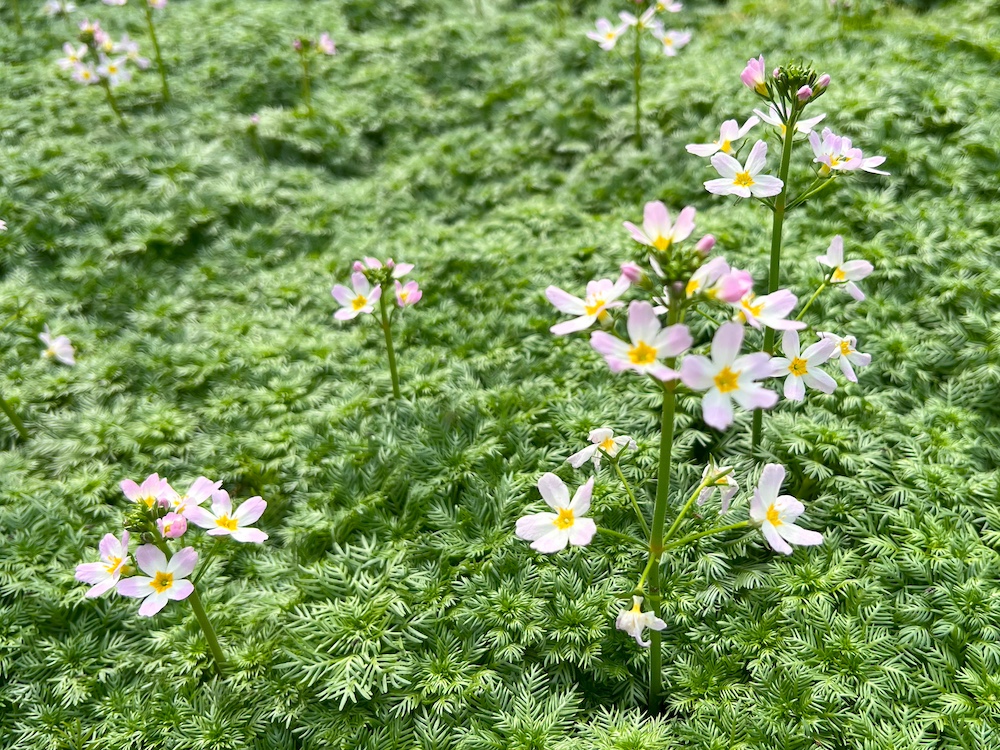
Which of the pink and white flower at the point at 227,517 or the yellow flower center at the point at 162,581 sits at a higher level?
the pink and white flower at the point at 227,517

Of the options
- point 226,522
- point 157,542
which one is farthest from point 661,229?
point 157,542

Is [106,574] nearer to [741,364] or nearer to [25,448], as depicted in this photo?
[25,448]

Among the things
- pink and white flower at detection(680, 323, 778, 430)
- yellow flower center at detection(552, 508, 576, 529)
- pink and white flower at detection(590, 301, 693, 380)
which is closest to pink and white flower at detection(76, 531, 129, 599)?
yellow flower center at detection(552, 508, 576, 529)

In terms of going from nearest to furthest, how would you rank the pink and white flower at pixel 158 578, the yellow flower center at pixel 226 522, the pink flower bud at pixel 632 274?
1. the pink flower bud at pixel 632 274
2. the pink and white flower at pixel 158 578
3. the yellow flower center at pixel 226 522

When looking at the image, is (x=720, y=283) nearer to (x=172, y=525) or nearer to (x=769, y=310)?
(x=769, y=310)

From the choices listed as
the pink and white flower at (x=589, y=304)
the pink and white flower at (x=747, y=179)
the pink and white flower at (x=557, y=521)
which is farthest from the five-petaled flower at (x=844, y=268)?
the pink and white flower at (x=557, y=521)

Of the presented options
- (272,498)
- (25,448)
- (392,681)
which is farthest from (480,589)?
(25,448)

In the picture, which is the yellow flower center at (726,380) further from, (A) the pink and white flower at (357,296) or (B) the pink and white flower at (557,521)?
(A) the pink and white flower at (357,296)
